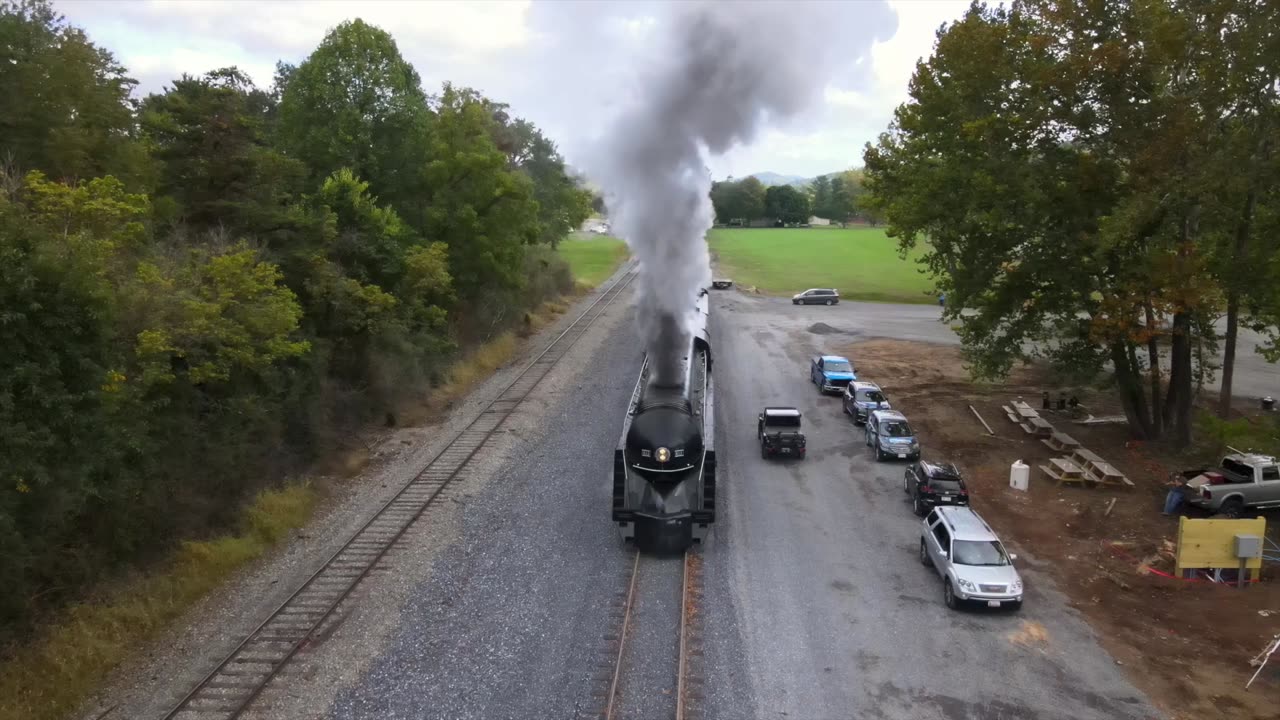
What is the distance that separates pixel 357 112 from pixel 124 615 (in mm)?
22665

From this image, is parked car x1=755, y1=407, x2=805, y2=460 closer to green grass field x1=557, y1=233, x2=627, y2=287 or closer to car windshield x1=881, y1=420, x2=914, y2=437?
car windshield x1=881, y1=420, x2=914, y2=437

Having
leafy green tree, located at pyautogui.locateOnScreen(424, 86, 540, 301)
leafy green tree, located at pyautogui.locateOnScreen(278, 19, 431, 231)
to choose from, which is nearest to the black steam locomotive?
leafy green tree, located at pyautogui.locateOnScreen(424, 86, 540, 301)

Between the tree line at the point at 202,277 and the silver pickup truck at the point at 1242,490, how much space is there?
883 inches

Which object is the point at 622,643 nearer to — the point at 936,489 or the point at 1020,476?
the point at 936,489

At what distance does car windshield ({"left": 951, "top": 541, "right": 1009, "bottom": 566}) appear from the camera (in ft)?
50.6

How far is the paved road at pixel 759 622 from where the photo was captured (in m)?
12.2

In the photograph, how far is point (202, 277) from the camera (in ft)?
58.3

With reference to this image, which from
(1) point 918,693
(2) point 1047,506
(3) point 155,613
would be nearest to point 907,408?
(2) point 1047,506

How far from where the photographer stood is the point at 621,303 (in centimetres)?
5284

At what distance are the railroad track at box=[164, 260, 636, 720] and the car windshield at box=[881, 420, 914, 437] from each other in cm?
1191

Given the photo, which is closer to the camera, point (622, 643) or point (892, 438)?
point (622, 643)

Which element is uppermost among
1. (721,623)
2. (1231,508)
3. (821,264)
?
(821,264)

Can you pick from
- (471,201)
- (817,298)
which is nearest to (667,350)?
(471,201)

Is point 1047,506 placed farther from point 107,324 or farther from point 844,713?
point 107,324
